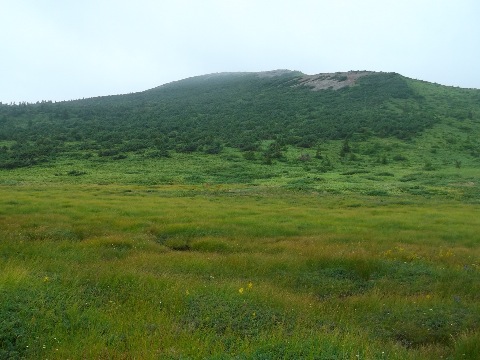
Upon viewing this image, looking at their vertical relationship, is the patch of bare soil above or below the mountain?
above

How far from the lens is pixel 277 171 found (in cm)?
4375

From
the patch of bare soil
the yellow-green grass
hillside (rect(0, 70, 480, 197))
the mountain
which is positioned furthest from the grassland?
the patch of bare soil

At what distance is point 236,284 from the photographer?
977 cm

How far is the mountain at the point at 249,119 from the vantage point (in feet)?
194

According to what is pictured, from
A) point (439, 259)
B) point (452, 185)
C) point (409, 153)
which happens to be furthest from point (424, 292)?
point (409, 153)

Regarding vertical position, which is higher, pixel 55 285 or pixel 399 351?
pixel 55 285

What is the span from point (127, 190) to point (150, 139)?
33.8 meters

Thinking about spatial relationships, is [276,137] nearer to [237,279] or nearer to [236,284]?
[237,279]

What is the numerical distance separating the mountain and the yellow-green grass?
35.0 meters

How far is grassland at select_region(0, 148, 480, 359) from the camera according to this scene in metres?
6.58

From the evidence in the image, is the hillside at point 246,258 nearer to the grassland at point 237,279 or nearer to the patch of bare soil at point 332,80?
the grassland at point 237,279

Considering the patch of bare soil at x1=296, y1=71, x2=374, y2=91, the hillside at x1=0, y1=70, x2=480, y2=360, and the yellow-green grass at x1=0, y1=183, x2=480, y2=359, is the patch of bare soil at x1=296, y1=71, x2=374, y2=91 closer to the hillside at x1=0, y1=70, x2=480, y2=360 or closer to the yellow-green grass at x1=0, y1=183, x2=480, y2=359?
the hillside at x1=0, y1=70, x2=480, y2=360

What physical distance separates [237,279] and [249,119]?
67973 mm

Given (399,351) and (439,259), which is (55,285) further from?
(439,259)
